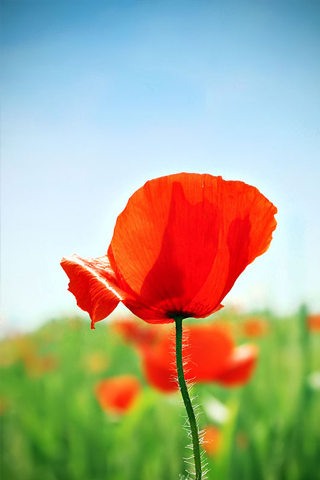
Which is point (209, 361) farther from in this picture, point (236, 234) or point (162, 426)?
point (236, 234)

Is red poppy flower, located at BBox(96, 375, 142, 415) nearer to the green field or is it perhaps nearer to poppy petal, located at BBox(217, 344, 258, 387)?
the green field

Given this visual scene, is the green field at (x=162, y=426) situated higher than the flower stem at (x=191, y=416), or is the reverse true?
the flower stem at (x=191, y=416)

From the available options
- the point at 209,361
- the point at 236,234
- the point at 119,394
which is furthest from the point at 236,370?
the point at 236,234

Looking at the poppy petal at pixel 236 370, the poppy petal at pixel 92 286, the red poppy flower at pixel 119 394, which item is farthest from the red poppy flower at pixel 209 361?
the poppy petal at pixel 92 286

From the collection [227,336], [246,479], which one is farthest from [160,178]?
[246,479]

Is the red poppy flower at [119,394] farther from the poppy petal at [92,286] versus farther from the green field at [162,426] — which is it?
the poppy petal at [92,286]

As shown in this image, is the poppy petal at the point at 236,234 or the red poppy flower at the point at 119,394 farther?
the red poppy flower at the point at 119,394
